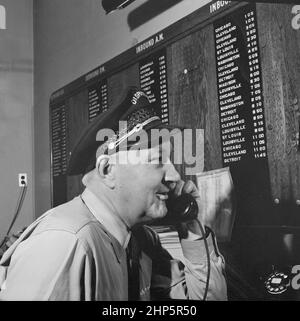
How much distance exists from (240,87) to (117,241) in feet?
1.91

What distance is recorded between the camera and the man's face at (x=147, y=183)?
1.39m

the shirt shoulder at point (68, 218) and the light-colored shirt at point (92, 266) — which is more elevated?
the shirt shoulder at point (68, 218)

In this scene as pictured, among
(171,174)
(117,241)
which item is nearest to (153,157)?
(171,174)

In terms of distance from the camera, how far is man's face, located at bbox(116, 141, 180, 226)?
1386 mm

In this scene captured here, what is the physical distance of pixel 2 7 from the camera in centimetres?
164

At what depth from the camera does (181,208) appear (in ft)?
4.50

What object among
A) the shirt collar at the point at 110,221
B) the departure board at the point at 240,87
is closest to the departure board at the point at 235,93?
the departure board at the point at 240,87

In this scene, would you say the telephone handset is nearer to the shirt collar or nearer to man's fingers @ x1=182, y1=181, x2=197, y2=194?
man's fingers @ x1=182, y1=181, x2=197, y2=194

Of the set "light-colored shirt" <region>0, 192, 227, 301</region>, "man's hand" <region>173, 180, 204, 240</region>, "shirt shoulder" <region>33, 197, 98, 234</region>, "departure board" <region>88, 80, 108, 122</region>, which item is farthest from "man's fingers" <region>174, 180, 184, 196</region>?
"departure board" <region>88, 80, 108, 122</region>

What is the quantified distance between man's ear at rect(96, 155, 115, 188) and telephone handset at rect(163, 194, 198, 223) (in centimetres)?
19

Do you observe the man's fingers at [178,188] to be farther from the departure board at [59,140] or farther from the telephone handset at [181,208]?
the departure board at [59,140]

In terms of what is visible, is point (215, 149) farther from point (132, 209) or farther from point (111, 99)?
point (111, 99)

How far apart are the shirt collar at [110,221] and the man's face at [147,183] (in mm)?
30

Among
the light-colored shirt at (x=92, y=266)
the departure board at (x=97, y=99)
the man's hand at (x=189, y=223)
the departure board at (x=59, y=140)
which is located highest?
the departure board at (x=97, y=99)
